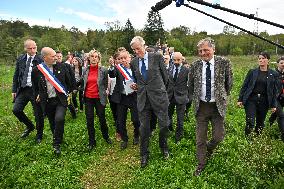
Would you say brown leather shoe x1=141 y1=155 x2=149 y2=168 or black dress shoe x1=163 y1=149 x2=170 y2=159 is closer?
brown leather shoe x1=141 y1=155 x2=149 y2=168

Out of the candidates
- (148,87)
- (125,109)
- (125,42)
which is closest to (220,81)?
(148,87)

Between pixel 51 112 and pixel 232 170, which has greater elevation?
pixel 51 112

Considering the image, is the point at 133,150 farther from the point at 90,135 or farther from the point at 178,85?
the point at 178,85

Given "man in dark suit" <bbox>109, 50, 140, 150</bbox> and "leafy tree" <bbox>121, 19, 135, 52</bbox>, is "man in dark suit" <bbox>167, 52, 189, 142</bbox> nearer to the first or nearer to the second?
"man in dark suit" <bbox>109, 50, 140, 150</bbox>

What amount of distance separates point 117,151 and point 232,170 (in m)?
3.45

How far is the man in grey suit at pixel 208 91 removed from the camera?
21.8 ft

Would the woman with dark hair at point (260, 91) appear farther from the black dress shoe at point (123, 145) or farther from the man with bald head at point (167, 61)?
the black dress shoe at point (123, 145)

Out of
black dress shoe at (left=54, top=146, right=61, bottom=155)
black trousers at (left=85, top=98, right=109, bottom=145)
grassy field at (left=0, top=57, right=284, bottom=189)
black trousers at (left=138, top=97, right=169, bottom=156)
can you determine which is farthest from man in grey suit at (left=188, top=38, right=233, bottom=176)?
black dress shoe at (left=54, top=146, right=61, bottom=155)

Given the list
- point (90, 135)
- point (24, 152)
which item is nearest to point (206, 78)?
point (90, 135)

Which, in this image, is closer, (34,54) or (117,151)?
(117,151)

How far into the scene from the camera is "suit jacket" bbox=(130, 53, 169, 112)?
25.0 ft

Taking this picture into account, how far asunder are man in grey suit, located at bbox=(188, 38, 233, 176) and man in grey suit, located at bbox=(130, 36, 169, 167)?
817 millimetres

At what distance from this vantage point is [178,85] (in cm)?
938

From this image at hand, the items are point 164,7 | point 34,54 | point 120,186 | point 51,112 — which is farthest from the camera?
point 34,54
